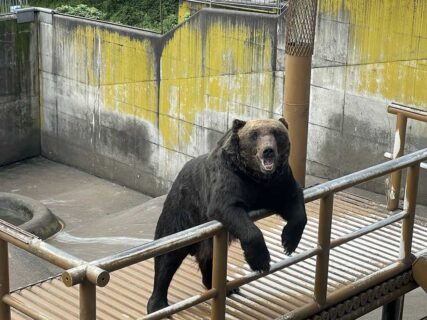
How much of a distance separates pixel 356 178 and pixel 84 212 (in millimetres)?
10699

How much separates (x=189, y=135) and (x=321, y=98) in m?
3.34

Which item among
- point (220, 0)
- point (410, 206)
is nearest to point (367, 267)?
point (410, 206)

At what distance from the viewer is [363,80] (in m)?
11.7

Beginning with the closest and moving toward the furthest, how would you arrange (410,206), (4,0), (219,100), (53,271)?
(410,206), (53,271), (219,100), (4,0)

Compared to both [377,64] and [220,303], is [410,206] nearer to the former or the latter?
[220,303]

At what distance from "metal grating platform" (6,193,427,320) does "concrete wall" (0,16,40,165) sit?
11524mm

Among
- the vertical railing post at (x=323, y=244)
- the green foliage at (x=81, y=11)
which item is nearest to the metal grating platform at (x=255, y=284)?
the vertical railing post at (x=323, y=244)

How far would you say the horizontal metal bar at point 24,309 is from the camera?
157 inches

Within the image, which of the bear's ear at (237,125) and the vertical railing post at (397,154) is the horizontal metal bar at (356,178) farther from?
the vertical railing post at (397,154)

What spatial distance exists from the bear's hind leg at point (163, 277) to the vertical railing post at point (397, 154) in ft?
8.62

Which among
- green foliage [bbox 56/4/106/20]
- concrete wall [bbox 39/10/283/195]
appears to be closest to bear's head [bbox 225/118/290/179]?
concrete wall [bbox 39/10/283/195]

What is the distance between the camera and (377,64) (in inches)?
454

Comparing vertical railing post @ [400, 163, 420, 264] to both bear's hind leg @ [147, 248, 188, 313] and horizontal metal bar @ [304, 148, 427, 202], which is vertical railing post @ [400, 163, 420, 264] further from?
Answer: bear's hind leg @ [147, 248, 188, 313]

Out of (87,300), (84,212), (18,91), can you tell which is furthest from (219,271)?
(18,91)
